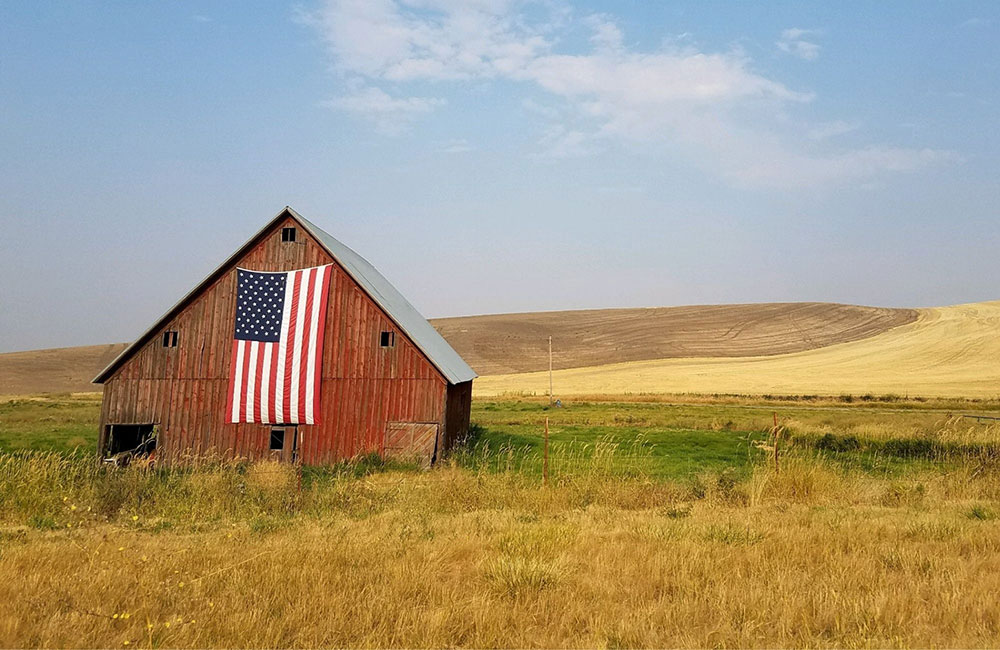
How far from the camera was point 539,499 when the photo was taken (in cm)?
1209

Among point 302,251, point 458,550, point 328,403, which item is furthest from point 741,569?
point 302,251

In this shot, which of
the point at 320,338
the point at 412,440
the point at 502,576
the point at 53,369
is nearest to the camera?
the point at 502,576

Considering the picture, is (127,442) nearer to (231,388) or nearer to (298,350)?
(231,388)

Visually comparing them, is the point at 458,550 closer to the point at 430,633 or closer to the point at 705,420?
the point at 430,633

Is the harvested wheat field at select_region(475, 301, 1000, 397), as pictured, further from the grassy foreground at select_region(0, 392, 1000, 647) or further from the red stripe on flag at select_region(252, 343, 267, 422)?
the grassy foreground at select_region(0, 392, 1000, 647)

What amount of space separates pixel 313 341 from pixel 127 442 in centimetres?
838

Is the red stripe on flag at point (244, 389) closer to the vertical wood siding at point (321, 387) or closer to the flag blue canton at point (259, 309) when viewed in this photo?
the vertical wood siding at point (321, 387)

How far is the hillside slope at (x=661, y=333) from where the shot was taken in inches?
3479

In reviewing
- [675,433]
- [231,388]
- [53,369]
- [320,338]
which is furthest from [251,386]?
[53,369]

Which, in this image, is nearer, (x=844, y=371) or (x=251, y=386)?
(x=251, y=386)

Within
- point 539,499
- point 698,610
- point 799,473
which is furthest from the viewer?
point 799,473

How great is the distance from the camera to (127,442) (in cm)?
2614

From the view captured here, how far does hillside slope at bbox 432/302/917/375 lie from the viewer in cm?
8838

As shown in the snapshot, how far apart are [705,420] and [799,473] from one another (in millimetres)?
23218
